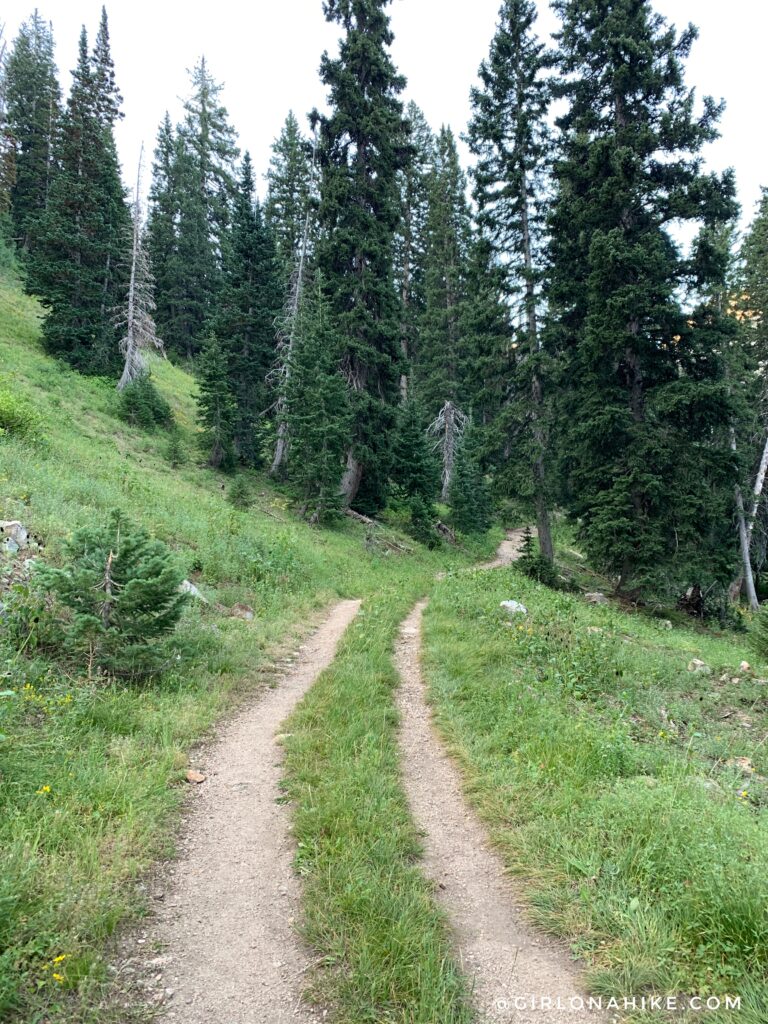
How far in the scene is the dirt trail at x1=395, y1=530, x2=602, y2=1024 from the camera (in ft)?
8.13

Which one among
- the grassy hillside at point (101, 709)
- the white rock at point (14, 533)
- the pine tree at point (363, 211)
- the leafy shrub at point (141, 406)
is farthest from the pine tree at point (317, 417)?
the white rock at point (14, 533)

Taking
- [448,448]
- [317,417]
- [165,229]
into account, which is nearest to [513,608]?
[317,417]

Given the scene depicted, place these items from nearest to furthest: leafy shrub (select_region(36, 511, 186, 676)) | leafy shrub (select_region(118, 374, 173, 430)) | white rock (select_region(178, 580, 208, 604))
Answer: leafy shrub (select_region(36, 511, 186, 676)) < white rock (select_region(178, 580, 208, 604)) < leafy shrub (select_region(118, 374, 173, 430))

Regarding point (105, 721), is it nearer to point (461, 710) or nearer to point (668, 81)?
point (461, 710)

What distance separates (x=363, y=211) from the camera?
2180 centimetres

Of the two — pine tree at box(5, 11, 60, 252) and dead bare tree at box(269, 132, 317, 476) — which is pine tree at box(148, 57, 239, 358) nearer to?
pine tree at box(5, 11, 60, 252)

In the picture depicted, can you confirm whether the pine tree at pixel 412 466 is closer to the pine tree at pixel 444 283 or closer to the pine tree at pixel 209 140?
the pine tree at pixel 444 283

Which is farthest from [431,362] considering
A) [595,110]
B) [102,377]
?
[102,377]

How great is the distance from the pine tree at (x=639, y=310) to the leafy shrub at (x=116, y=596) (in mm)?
13751

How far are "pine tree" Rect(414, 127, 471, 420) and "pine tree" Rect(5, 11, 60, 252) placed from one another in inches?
1153

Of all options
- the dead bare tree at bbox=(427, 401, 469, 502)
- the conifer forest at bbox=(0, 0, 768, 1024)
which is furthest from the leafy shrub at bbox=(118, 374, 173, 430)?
the dead bare tree at bbox=(427, 401, 469, 502)

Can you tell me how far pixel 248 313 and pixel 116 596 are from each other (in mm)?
24656

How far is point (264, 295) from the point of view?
27.0 metres

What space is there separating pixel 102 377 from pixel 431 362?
67.0ft
